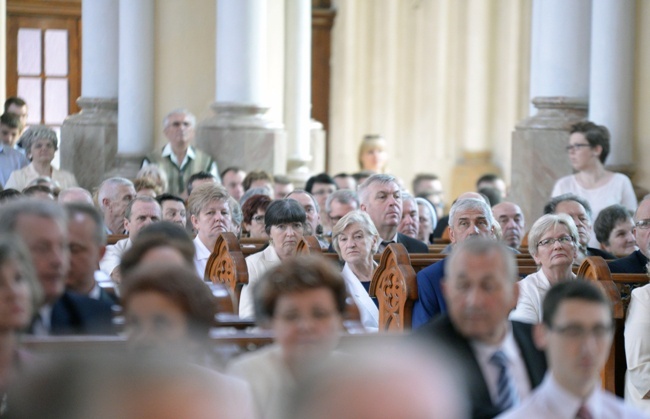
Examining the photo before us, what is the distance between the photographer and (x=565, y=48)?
10633 mm

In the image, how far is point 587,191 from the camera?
30.2 ft

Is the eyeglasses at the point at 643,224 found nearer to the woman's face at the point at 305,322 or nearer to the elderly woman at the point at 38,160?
the woman's face at the point at 305,322

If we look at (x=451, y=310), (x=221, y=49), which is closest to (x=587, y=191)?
(x=221, y=49)

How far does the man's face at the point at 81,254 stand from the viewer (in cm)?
437

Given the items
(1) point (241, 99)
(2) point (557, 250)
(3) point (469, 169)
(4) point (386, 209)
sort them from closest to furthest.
→ 1. (2) point (557, 250)
2. (4) point (386, 209)
3. (1) point (241, 99)
4. (3) point (469, 169)

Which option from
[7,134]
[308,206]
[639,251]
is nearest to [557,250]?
[639,251]

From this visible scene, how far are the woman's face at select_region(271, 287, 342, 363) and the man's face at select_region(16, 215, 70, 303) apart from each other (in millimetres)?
848

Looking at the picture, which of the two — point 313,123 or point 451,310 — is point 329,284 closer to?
point 451,310

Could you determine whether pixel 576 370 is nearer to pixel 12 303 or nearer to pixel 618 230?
pixel 12 303

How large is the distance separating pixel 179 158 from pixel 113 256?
375 centimetres

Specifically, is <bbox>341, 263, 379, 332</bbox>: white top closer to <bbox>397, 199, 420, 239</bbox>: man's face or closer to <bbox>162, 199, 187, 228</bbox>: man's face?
<bbox>162, 199, 187, 228</bbox>: man's face

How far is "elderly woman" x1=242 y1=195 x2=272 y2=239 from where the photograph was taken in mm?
8633

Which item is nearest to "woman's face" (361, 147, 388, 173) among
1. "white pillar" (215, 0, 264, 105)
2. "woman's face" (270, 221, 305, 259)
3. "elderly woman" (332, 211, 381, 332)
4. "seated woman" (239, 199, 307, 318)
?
"white pillar" (215, 0, 264, 105)

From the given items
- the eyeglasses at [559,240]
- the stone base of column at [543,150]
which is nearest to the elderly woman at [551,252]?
the eyeglasses at [559,240]
